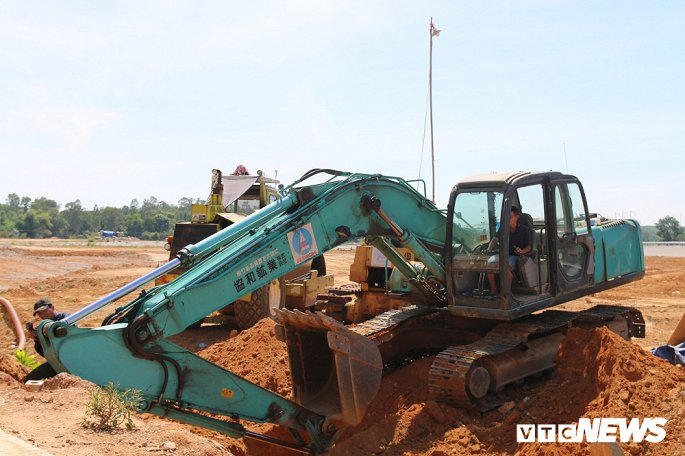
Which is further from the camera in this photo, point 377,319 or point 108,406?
point 377,319

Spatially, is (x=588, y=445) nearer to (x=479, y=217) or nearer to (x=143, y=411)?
(x=479, y=217)

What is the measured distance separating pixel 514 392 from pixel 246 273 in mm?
3255

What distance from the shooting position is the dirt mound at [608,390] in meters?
5.87

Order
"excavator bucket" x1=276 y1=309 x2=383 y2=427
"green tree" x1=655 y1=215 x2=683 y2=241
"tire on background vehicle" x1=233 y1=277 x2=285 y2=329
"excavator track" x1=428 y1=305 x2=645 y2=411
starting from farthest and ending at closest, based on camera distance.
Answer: "green tree" x1=655 y1=215 x2=683 y2=241
"tire on background vehicle" x1=233 y1=277 x2=285 y2=329
"excavator track" x1=428 y1=305 x2=645 y2=411
"excavator bucket" x1=276 y1=309 x2=383 y2=427

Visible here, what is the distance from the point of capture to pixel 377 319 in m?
8.70

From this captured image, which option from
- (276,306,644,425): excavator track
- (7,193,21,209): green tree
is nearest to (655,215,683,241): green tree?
(276,306,644,425): excavator track

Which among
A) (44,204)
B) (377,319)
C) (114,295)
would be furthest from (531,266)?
(44,204)

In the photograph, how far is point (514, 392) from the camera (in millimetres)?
7547

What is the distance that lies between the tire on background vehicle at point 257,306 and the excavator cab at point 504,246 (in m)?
5.43

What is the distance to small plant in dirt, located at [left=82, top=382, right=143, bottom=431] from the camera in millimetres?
5344

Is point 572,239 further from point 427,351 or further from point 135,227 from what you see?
point 135,227

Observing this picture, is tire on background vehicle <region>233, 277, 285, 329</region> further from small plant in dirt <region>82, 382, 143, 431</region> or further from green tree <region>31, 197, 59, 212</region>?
green tree <region>31, 197, 59, 212</region>

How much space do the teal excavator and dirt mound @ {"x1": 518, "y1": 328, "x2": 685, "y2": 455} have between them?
1.57 ft

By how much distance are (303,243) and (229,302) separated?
0.95 meters
